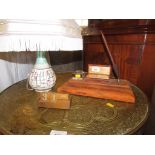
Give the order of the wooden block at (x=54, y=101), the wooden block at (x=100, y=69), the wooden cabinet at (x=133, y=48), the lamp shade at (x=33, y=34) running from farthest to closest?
the wooden cabinet at (x=133, y=48) < the wooden block at (x=100, y=69) < the wooden block at (x=54, y=101) < the lamp shade at (x=33, y=34)

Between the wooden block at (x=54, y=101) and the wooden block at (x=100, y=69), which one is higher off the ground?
the wooden block at (x=100, y=69)

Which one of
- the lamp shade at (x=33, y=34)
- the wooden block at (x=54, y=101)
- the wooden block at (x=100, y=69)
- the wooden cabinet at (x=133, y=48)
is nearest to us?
the lamp shade at (x=33, y=34)

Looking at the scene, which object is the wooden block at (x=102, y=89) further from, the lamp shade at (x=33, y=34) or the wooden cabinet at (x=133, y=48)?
the wooden cabinet at (x=133, y=48)

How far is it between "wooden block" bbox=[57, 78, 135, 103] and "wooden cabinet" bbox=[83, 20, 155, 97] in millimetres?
436

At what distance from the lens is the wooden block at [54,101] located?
68cm

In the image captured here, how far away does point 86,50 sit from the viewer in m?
1.52

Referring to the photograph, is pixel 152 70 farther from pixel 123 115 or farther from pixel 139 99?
pixel 123 115

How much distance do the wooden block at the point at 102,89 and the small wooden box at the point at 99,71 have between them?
0.05 metres

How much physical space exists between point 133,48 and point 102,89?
608mm

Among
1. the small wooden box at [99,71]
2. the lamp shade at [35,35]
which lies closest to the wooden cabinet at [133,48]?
the small wooden box at [99,71]

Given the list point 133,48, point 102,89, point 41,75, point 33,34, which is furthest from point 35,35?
point 133,48

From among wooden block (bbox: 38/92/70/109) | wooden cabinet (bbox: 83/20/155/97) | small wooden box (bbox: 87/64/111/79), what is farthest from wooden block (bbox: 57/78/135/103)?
wooden cabinet (bbox: 83/20/155/97)

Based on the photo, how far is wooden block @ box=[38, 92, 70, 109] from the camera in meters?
0.68
